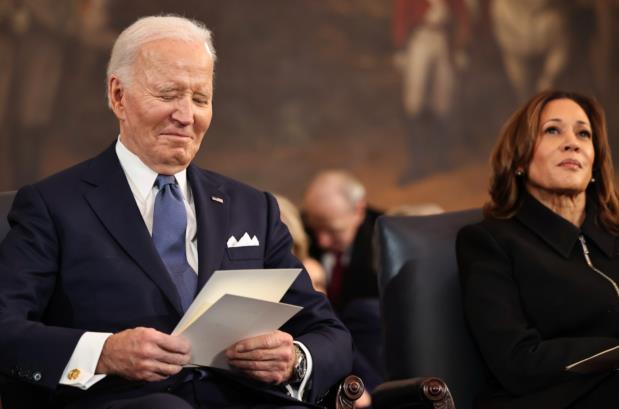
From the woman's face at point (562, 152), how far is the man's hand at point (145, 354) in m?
1.67

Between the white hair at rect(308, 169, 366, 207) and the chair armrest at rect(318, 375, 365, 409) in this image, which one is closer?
the chair armrest at rect(318, 375, 365, 409)

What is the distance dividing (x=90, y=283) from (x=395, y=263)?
4.06 ft

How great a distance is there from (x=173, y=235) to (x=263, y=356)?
0.47 metres

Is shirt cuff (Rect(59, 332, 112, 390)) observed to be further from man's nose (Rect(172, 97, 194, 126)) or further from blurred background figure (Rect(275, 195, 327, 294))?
blurred background figure (Rect(275, 195, 327, 294))

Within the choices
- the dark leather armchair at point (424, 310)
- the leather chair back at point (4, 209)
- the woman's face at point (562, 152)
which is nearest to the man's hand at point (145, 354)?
the leather chair back at point (4, 209)

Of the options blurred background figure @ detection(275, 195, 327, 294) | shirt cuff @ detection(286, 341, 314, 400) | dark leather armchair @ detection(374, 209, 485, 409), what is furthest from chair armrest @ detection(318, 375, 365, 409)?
blurred background figure @ detection(275, 195, 327, 294)

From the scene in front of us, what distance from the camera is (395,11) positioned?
1059 cm

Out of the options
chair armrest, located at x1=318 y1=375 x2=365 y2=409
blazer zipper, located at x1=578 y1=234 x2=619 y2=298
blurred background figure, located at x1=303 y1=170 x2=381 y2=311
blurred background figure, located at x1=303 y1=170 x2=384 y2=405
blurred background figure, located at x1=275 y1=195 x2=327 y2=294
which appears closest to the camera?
chair armrest, located at x1=318 y1=375 x2=365 y2=409

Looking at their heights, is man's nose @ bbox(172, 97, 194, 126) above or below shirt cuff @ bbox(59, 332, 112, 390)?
above

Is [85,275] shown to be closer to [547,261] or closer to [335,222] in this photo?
[547,261]

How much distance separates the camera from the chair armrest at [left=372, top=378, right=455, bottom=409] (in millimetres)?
2969

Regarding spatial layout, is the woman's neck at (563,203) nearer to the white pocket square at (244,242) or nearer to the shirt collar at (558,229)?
the shirt collar at (558,229)

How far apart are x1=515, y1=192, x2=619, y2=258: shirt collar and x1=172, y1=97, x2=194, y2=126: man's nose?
4.36 feet

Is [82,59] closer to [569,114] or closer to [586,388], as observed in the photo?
[569,114]
